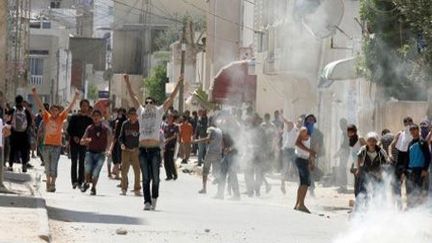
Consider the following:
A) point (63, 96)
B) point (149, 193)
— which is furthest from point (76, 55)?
point (149, 193)

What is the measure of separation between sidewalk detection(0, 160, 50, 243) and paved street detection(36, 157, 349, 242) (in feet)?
0.75

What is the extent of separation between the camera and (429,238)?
1480cm

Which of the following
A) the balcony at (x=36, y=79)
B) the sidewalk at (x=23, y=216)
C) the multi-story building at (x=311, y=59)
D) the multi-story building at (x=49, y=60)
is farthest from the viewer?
the balcony at (x=36, y=79)

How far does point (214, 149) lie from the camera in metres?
24.7

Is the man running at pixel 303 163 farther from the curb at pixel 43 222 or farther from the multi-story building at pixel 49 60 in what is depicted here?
the multi-story building at pixel 49 60

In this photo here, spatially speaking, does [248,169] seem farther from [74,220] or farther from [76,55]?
[76,55]

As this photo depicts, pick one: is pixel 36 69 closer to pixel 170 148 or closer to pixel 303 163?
pixel 170 148

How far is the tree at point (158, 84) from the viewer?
77625 millimetres

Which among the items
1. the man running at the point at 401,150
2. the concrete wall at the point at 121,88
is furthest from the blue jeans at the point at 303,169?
the concrete wall at the point at 121,88

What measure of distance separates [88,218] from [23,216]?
1.31 m

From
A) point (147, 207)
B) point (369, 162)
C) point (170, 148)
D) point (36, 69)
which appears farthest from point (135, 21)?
point (369, 162)

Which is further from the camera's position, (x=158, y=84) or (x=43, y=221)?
(x=158, y=84)

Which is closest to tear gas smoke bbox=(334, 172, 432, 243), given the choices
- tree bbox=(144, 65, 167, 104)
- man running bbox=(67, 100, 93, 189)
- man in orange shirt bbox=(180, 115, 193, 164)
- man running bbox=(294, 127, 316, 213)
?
man running bbox=(294, 127, 316, 213)

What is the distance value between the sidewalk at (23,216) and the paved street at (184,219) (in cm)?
23
